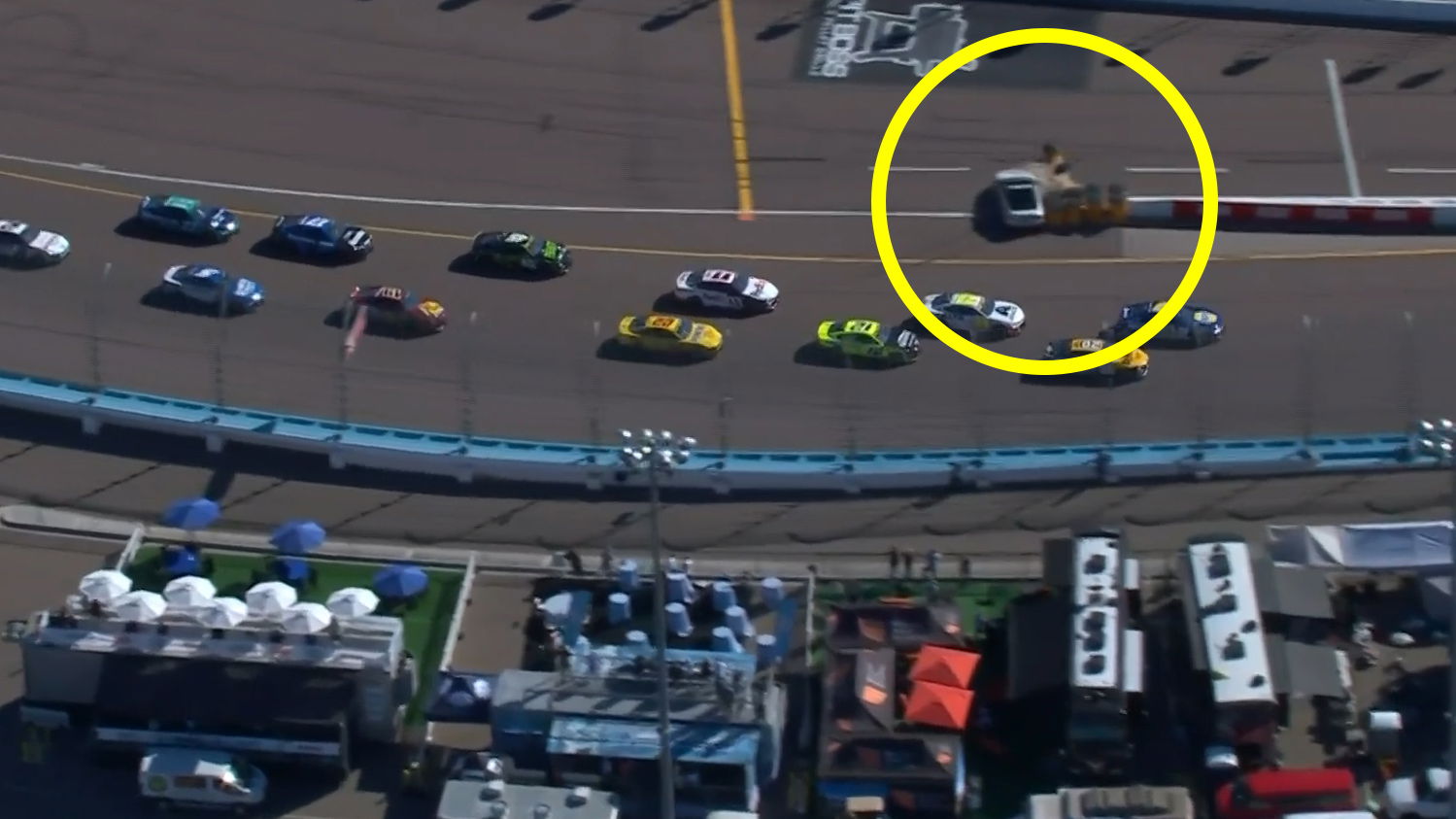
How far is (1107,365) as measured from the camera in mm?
58781

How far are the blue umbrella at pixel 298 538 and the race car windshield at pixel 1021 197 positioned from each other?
65.5 feet

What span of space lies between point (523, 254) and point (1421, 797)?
2514cm

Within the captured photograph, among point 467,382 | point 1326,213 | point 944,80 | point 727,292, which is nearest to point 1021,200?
point 944,80

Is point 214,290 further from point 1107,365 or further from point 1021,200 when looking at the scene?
point 1107,365

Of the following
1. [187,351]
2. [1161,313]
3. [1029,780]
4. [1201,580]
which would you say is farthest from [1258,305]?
[187,351]

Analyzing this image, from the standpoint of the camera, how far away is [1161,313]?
59.8 metres

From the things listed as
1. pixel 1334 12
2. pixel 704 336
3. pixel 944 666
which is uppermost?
pixel 1334 12

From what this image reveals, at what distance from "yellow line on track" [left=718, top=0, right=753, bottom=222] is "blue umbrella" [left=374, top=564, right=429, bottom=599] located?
15.6m

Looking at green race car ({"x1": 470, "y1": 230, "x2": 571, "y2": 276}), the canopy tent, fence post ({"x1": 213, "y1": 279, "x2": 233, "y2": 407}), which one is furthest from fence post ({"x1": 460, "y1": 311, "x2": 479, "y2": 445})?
the canopy tent

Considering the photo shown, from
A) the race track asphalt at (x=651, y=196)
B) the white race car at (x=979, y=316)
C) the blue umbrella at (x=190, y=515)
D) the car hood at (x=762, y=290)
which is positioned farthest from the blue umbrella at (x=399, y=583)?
the white race car at (x=979, y=316)

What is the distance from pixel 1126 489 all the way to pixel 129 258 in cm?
2449

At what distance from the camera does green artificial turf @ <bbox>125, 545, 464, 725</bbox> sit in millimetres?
52844

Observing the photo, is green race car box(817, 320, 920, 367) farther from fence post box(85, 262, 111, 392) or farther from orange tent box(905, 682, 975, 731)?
fence post box(85, 262, 111, 392)

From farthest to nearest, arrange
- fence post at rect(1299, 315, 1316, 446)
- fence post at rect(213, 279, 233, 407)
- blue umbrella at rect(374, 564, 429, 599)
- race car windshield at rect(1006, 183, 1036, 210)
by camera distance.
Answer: race car windshield at rect(1006, 183, 1036, 210), fence post at rect(213, 279, 233, 407), fence post at rect(1299, 315, 1316, 446), blue umbrella at rect(374, 564, 429, 599)
